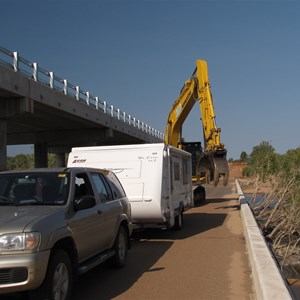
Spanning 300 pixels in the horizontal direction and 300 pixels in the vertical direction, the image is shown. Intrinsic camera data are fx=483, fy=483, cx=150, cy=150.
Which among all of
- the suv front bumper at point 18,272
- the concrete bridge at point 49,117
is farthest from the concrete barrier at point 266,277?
the concrete bridge at point 49,117

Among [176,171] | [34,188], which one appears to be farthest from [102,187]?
[176,171]

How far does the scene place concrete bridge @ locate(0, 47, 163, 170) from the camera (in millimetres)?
24969

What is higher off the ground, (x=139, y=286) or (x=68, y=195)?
(x=68, y=195)

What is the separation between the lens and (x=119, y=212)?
8.59 metres

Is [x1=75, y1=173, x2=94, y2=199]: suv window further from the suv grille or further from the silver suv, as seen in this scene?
the suv grille

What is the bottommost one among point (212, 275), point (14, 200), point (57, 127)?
point (212, 275)

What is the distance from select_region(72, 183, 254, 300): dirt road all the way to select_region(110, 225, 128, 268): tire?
0.14 meters

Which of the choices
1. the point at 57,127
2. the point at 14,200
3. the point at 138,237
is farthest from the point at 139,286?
the point at 57,127

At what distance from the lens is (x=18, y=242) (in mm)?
5359

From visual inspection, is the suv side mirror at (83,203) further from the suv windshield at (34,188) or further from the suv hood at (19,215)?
the suv hood at (19,215)

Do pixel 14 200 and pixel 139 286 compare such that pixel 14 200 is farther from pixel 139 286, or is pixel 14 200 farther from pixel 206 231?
pixel 206 231

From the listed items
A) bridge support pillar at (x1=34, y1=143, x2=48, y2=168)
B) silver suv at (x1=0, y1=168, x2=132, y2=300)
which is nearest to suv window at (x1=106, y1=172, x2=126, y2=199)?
silver suv at (x1=0, y1=168, x2=132, y2=300)

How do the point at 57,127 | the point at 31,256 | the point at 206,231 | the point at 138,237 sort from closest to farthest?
1. the point at 31,256
2. the point at 138,237
3. the point at 206,231
4. the point at 57,127

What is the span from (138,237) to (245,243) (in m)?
2.98
